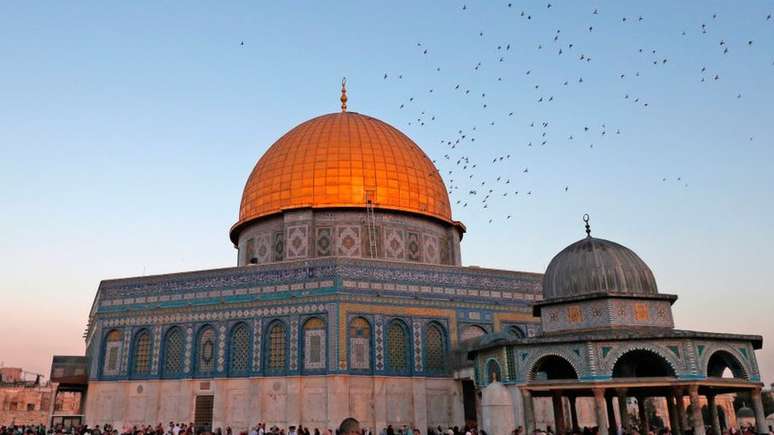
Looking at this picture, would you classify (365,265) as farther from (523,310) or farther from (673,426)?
(673,426)

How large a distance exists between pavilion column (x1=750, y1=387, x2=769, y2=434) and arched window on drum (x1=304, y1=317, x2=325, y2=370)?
39.4 ft

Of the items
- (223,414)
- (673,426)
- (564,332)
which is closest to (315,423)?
(223,414)

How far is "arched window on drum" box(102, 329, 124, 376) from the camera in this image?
23.5 meters

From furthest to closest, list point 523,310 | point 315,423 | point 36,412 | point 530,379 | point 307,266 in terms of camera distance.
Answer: point 36,412 < point 523,310 < point 307,266 < point 315,423 < point 530,379

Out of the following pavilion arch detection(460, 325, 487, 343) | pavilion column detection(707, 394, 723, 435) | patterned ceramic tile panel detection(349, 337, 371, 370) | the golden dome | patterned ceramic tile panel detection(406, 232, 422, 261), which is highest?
the golden dome

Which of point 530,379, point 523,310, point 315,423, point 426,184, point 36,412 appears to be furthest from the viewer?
point 36,412

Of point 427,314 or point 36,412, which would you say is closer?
point 427,314

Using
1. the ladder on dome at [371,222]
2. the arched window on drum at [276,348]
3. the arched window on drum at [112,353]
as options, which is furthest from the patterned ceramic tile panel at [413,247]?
the arched window on drum at [112,353]

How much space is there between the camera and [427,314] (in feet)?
75.6

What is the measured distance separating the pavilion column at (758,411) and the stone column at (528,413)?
4.85 m

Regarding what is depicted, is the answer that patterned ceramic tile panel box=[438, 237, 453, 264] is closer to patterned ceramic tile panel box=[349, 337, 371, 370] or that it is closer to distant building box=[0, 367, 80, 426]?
patterned ceramic tile panel box=[349, 337, 371, 370]

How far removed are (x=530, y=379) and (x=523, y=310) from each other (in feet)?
28.6

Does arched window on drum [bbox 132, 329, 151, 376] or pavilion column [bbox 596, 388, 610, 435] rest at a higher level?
arched window on drum [bbox 132, 329, 151, 376]

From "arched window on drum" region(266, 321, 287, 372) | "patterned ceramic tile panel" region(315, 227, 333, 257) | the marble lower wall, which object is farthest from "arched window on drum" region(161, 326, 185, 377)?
"patterned ceramic tile panel" region(315, 227, 333, 257)
